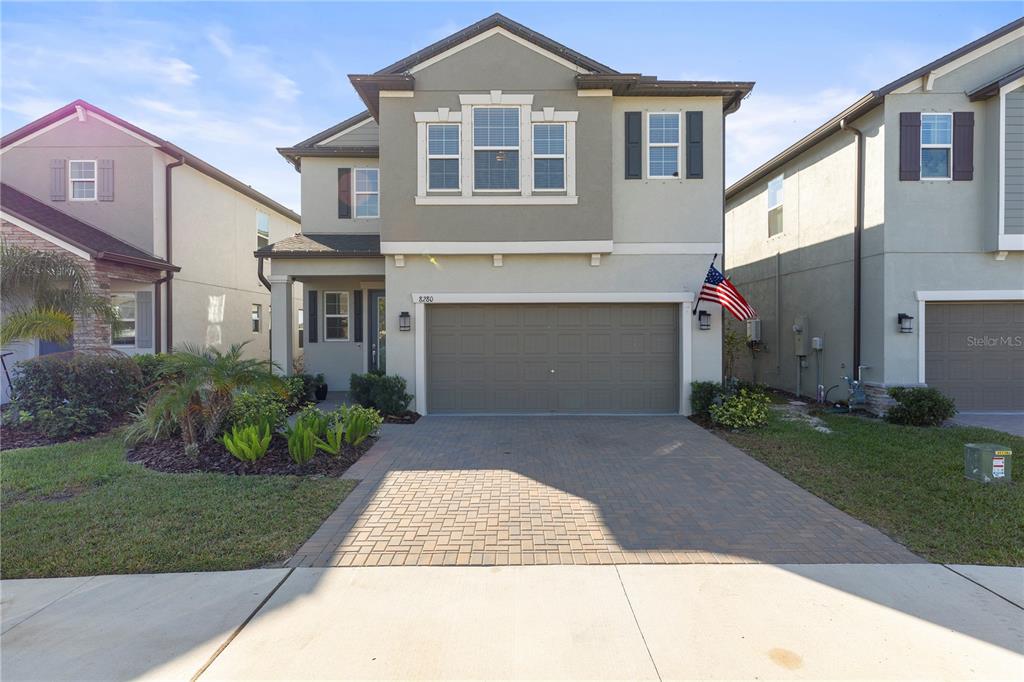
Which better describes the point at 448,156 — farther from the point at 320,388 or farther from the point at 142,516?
the point at 142,516

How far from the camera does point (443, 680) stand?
10.2 feet

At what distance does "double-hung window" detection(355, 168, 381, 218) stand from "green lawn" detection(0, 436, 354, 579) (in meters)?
8.27

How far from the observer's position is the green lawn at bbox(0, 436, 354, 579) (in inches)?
179

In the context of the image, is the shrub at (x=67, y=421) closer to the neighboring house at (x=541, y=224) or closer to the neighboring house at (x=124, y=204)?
the neighboring house at (x=124, y=204)

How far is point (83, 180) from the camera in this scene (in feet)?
47.2

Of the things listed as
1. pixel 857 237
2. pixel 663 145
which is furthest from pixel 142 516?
pixel 857 237

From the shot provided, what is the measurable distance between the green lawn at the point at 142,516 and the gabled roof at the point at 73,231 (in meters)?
6.25

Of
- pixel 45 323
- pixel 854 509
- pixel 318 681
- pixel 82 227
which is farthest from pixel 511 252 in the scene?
pixel 82 227

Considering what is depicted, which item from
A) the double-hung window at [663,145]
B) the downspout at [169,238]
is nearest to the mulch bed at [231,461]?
the downspout at [169,238]

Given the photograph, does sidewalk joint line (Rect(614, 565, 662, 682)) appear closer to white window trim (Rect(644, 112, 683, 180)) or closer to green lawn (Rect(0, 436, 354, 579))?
green lawn (Rect(0, 436, 354, 579))

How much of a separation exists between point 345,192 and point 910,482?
12889 millimetres

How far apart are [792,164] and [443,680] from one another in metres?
15.3

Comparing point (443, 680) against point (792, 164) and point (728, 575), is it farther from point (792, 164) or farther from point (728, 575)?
point (792, 164)

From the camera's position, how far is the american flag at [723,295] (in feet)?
34.2
